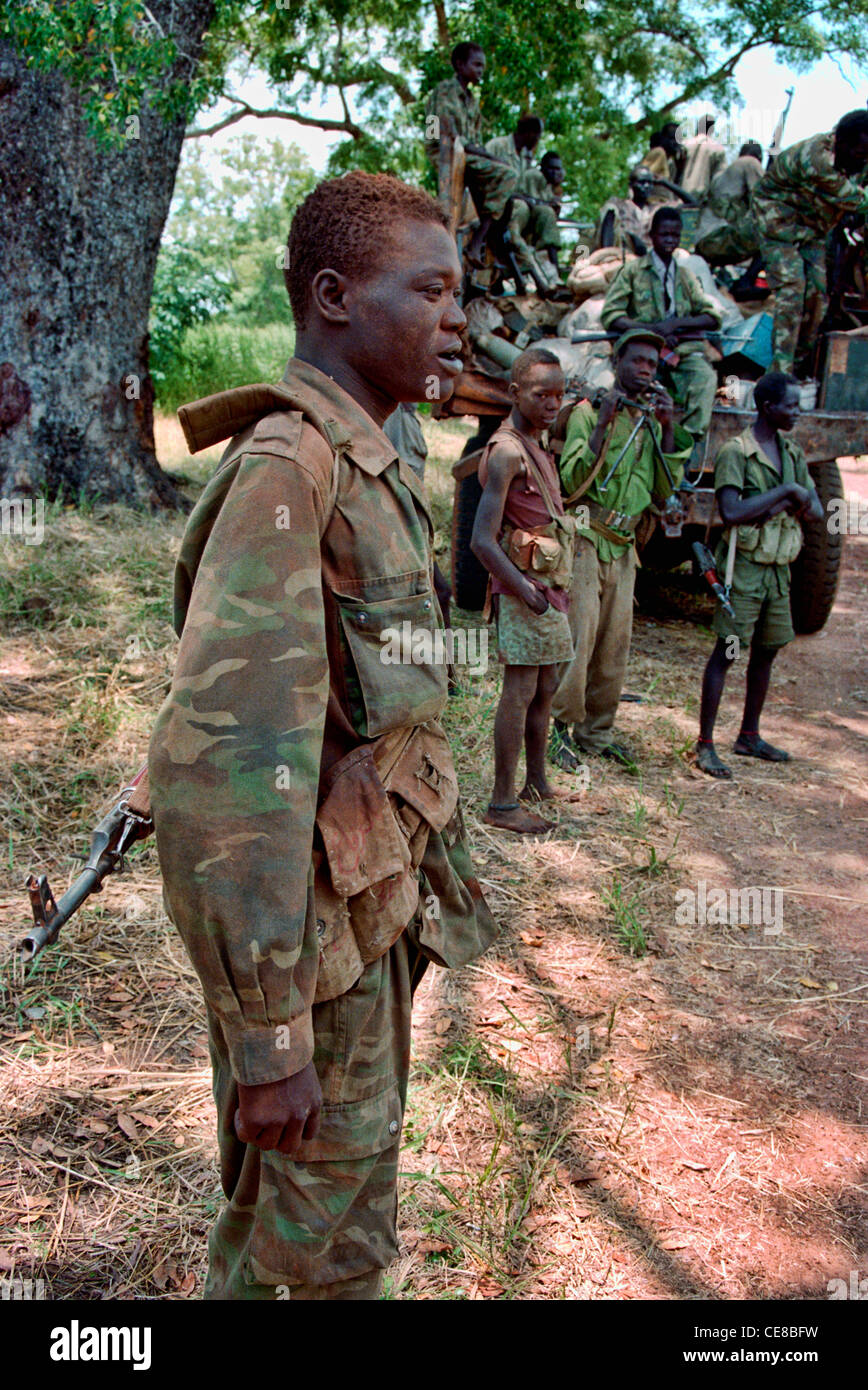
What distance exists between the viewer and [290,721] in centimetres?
121

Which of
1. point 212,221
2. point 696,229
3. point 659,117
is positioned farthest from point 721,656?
point 212,221

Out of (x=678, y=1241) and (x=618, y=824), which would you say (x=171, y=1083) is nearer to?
(x=678, y=1241)

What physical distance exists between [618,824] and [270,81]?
15417mm

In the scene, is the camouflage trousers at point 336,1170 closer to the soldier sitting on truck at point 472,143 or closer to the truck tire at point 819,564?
the truck tire at point 819,564

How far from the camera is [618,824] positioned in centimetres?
434

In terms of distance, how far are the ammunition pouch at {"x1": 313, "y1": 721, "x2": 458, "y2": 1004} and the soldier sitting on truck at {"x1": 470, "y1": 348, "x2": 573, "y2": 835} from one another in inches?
101

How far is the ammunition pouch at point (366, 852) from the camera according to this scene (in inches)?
54.2

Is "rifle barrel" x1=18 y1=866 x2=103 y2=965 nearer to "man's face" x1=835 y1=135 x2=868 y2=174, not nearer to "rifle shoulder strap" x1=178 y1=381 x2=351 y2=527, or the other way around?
"rifle shoulder strap" x1=178 y1=381 x2=351 y2=527

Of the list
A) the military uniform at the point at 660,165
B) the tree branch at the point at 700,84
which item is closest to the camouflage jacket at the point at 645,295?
the military uniform at the point at 660,165

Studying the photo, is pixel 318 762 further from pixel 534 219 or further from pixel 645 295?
pixel 534 219

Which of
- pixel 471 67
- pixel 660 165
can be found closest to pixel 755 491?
pixel 471 67

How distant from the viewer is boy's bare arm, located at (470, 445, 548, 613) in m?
3.98

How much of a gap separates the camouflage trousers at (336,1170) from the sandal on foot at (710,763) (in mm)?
3559

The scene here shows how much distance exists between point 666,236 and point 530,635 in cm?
283
